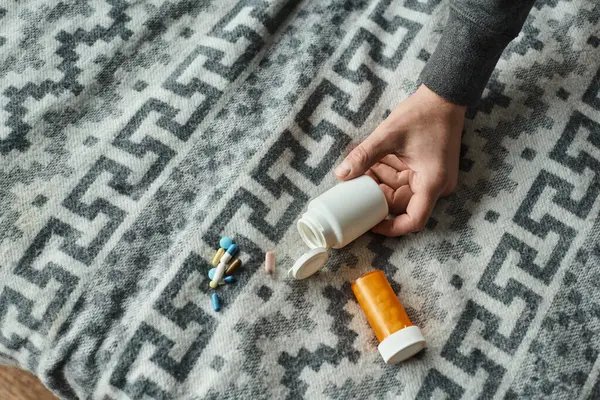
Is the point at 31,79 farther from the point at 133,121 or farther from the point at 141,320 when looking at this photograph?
the point at 141,320

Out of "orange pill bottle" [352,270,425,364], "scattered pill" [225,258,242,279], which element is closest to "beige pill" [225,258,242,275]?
"scattered pill" [225,258,242,279]

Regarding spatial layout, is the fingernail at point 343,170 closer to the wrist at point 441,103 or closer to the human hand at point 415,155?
the human hand at point 415,155

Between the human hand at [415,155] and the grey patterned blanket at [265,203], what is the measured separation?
4 centimetres

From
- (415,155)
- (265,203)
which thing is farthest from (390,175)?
(265,203)

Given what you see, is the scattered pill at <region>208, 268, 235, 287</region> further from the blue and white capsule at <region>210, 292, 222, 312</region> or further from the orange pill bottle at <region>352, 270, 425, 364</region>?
the orange pill bottle at <region>352, 270, 425, 364</region>

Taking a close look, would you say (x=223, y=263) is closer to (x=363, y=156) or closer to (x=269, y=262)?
(x=269, y=262)

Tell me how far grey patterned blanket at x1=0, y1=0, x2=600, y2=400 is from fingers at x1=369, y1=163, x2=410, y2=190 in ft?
0.17

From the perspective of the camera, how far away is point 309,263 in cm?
68

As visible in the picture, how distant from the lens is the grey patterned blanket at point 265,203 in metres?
0.67

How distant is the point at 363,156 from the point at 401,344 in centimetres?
23

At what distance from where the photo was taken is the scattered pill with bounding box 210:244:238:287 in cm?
69

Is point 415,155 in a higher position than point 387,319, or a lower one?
higher

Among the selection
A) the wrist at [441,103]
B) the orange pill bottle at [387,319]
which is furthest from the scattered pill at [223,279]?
the wrist at [441,103]

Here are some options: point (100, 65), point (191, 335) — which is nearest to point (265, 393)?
point (191, 335)
